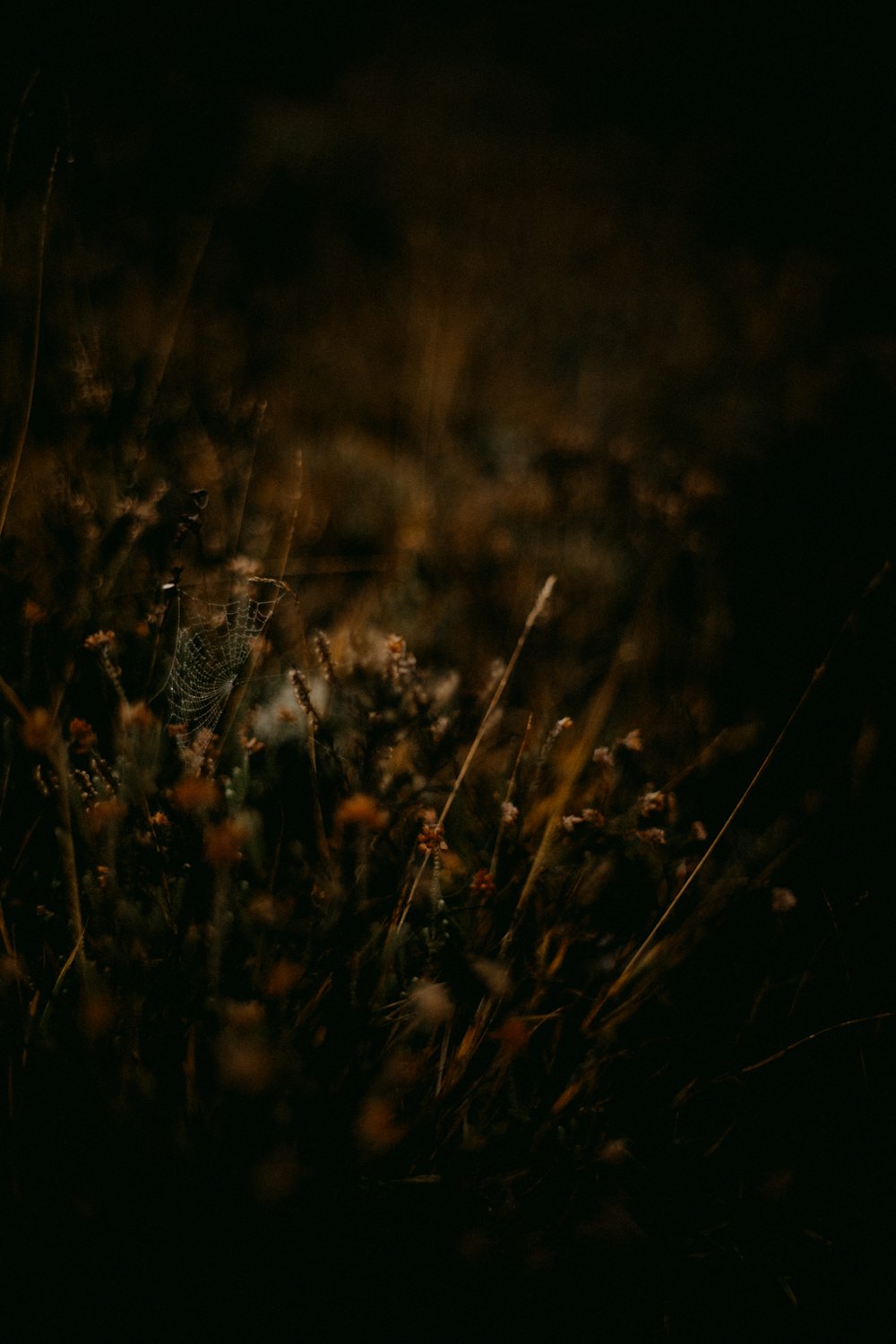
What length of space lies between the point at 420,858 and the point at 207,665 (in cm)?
50

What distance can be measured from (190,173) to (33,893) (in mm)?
4029

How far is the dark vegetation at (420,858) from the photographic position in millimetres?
794

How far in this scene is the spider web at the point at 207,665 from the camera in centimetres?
112

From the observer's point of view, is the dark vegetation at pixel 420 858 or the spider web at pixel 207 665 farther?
the spider web at pixel 207 665

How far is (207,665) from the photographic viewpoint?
3.97ft

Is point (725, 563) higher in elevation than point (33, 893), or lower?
higher

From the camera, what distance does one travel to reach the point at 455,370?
2.49m

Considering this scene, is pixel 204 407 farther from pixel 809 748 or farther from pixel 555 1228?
pixel 555 1228

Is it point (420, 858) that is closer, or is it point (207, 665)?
point (420, 858)

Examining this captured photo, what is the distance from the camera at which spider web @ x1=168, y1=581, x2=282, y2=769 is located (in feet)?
3.68

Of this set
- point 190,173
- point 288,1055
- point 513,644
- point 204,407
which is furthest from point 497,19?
point 288,1055

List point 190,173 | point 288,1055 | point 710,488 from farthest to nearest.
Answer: point 190,173, point 710,488, point 288,1055

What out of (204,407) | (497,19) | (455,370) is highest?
(497,19)

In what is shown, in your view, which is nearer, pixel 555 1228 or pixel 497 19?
pixel 555 1228
